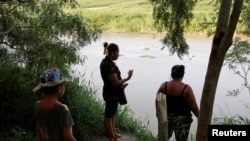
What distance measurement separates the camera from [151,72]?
1298 centimetres

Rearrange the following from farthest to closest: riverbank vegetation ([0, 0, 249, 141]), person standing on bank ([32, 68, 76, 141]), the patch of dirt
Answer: the patch of dirt, riverbank vegetation ([0, 0, 249, 141]), person standing on bank ([32, 68, 76, 141])

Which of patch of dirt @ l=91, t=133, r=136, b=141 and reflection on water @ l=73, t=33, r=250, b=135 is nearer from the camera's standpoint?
patch of dirt @ l=91, t=133, r=136, b=141

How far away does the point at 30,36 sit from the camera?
551 cm

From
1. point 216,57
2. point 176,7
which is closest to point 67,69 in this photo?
point 176,7

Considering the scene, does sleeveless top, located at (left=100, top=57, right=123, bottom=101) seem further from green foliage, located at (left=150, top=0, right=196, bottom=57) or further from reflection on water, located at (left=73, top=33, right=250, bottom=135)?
reflection on water, located at (left=73, top=33, right=250, bottom=135)

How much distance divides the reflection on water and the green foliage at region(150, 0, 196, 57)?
1467mm

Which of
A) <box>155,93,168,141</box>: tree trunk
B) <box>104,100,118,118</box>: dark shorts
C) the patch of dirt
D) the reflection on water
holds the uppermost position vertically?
<box>155,93,168,141</box>: tree trunk

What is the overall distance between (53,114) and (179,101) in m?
1.43

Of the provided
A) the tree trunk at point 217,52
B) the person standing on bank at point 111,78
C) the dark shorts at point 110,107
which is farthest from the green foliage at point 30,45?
the tree trunk at point 217,52

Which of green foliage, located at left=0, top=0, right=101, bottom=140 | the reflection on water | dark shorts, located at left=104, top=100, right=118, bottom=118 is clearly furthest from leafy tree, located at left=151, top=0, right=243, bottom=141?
the reflection on water

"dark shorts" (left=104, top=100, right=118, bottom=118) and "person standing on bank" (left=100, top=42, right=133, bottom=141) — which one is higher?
"person standing on bank" (left=100, top=42, right=133, bottom=141)

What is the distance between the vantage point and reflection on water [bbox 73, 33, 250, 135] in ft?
30.3

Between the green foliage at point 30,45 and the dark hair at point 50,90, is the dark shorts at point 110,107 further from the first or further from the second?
the dark hair at point 50,90

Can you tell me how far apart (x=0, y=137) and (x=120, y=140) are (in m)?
1.55
